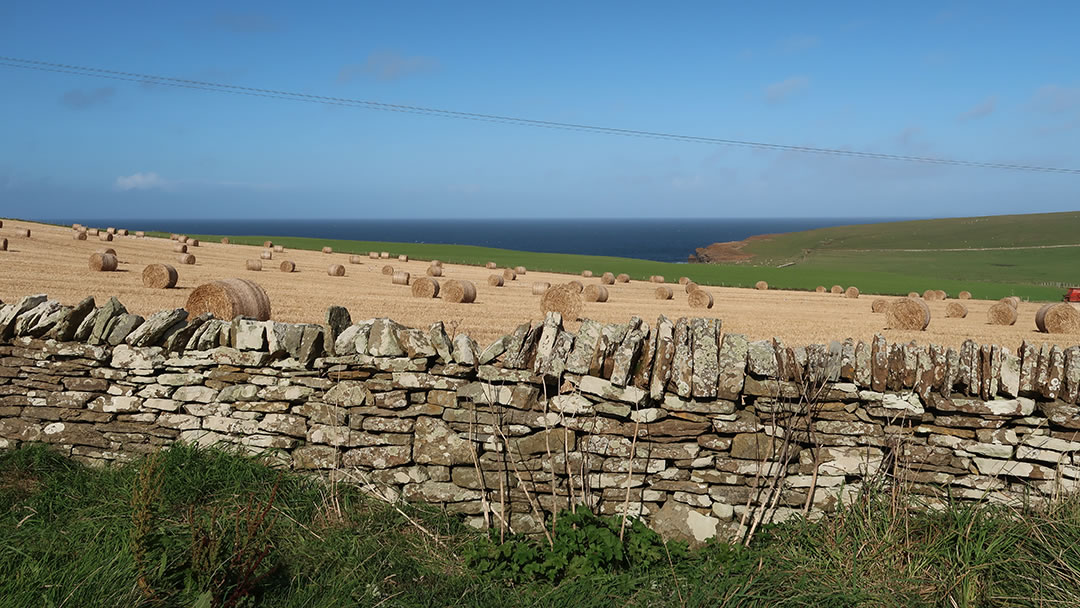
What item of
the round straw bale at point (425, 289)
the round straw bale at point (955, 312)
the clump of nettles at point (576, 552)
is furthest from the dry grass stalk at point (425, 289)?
the clump of nettles at point (576, 552)

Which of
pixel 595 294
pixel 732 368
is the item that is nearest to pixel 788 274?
pixel 595 294

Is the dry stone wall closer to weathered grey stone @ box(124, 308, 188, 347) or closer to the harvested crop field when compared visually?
weathered grey stone @ box(124, 308, 188, 347)

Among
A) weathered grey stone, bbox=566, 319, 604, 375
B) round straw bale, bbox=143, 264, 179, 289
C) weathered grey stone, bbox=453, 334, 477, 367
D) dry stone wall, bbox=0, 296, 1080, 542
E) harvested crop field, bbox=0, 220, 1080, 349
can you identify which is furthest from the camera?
round straw bale, bbox=143, 264, 179, 289

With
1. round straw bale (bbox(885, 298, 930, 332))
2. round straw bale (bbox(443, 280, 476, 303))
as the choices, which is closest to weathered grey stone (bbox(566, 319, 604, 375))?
round straw bale (bbox(443, 280, 476, 303))

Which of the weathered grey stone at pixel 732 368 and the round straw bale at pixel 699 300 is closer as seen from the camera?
the weathered grey stone at pixel 732 368

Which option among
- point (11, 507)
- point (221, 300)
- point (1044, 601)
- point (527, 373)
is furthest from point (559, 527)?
point (221, 300)

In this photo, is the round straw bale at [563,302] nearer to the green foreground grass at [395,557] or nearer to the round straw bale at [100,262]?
the green foreground grass at [395,557]

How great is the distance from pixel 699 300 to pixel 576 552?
20036 mm

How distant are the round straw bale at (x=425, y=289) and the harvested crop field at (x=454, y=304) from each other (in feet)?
1.68

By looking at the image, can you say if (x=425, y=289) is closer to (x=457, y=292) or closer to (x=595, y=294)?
(x=457, y=292)

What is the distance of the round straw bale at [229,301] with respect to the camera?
13938 mm

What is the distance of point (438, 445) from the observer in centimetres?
552

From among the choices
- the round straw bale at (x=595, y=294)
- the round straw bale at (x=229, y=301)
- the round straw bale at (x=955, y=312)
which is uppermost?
the round straw bale at (x=229, y=301)

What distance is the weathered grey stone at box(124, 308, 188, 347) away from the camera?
19.7 ft
